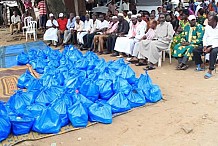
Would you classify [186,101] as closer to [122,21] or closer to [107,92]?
[107,92]

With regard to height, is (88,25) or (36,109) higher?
(88,25)

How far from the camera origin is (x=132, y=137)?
3.94 m

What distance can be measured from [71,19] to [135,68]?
4.41m

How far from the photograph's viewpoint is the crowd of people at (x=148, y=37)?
6809mm

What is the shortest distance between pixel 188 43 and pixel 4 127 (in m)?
4.66

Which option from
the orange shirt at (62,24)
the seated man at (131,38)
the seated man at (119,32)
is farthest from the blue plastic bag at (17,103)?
the orange shirt at (62,24)

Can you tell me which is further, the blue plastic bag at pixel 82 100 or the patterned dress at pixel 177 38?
the patterned dress at pixel 177 38

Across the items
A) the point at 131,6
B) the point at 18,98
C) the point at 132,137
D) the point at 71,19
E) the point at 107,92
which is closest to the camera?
the point at 132,137

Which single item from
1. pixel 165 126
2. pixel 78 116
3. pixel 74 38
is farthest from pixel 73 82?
pixel 74 38

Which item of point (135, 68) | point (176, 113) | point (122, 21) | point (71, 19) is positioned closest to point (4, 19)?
point (71, 19)

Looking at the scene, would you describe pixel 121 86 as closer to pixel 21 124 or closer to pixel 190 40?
pixel 21 124

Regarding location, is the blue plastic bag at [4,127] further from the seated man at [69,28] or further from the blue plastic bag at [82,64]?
the seated man at [69,28]

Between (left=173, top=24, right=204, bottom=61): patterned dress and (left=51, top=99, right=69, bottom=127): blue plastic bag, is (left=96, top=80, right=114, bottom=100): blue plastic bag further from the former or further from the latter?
(left=173, top=24, right=204, bottom=61): patterned dress

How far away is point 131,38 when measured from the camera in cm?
834
